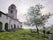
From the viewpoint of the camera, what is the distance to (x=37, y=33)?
862 centimetres

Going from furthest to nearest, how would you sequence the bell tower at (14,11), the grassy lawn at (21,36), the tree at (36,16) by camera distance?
the bell tower at (14,11), the tree at (36,16), the grassy lawn at (21,36)

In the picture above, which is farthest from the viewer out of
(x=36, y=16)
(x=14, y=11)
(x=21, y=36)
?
(x=14, y=11)

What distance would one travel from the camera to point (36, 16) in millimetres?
8727

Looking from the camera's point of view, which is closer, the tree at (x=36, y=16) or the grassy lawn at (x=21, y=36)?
the grassy lawn at (x=21, y=36)

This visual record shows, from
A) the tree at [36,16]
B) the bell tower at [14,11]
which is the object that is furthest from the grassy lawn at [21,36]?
the bell tower at [14,11]

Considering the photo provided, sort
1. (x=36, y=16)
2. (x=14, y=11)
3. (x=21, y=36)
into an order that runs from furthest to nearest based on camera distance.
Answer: (x=14, y=11) → (x=36, y=16) → (x=21, y=36)

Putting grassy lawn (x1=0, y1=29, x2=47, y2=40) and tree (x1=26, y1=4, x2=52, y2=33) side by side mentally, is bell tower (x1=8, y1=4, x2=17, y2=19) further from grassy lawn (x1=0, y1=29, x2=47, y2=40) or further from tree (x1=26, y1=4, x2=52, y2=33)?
grassy lawn (x1=0, y1=29, x2=47, y2=40)

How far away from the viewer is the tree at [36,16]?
860 cm

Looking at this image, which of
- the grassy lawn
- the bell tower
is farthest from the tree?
the bell tower

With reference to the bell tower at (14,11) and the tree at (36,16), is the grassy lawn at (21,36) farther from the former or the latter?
the bell tower at (14,11)

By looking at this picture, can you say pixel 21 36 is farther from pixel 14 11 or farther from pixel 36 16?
pixel 14 11

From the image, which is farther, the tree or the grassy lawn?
the tree

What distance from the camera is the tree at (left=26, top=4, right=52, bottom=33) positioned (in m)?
8.60

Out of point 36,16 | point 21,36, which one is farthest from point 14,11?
point 21,36
